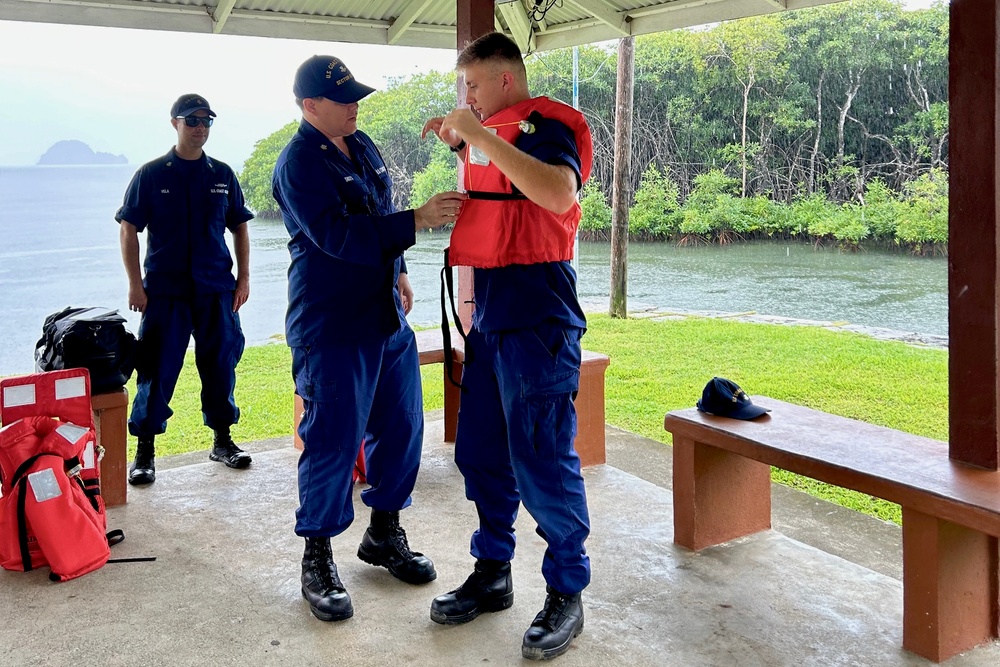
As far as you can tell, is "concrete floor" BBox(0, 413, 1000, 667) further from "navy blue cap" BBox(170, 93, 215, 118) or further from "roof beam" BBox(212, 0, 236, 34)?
"roof beam" BBox(212, 0, 236, 34)

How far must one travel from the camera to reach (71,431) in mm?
3326

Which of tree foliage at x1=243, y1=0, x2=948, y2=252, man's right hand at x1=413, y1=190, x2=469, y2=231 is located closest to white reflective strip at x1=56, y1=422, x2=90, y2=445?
man's right hand at x1=413, y1=190, x2=469, y2=231

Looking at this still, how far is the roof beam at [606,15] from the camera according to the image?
512 cm

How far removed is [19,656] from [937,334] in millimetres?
13010

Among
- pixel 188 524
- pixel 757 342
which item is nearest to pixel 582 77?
pixel 757 342

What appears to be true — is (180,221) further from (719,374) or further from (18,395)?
(719,374)

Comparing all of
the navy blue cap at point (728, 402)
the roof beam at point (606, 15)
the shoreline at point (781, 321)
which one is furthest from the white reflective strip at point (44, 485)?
the shoreline at point (781, 321)

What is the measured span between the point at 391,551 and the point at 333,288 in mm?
986

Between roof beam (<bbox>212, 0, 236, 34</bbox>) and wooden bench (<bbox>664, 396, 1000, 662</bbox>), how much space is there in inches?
135

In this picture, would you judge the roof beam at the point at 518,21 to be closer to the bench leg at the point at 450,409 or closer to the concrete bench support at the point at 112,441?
the bench leg at the point at 450,409

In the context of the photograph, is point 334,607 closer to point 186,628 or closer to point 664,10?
point 186,628

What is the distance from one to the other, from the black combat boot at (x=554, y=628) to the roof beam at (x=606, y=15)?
12.3ft

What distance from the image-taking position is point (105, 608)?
2867 mm

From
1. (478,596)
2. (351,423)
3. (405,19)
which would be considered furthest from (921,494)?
(405,19)
